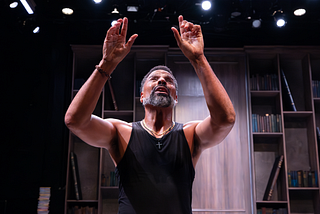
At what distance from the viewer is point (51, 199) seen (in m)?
3.57

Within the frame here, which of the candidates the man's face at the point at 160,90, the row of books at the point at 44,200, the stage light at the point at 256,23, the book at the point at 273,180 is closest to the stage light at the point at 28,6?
the row of books at the point at 44,200

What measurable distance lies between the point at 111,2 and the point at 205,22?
1.14 metres

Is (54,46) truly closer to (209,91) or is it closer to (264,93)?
(264,93)

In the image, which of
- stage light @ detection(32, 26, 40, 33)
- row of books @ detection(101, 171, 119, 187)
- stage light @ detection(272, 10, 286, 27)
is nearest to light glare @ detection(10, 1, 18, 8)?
stage light @ detection(32, 26, 40, 33)

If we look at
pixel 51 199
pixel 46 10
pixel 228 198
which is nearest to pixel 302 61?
pixel 228 198

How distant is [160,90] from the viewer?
1.68 m

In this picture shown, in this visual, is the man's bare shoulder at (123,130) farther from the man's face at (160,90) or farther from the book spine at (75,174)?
the book spine at (75,174)

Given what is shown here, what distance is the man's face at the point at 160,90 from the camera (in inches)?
65.2

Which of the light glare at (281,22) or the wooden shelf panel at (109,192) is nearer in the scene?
the light glare at (281,22)

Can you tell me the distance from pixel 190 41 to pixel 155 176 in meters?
0.65

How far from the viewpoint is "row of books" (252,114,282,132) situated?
3.79m

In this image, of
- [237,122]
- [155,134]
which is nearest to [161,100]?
[155,134]

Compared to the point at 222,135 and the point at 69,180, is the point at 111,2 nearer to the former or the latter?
the point at 69,180

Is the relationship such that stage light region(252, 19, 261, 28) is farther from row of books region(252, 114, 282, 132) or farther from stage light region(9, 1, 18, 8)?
stage light region(9, 1, 18, 8)
